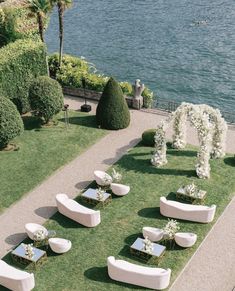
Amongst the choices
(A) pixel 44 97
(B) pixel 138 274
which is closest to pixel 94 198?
(B) pixel 138 274

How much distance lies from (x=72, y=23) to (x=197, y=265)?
54.8 metres

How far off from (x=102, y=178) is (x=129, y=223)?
4015 mm

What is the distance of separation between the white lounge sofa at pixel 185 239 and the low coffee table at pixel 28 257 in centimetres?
703

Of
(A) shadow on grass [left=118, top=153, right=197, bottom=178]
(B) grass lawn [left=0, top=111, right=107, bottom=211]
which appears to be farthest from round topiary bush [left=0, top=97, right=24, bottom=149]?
(A) shadow on grass [left=118, top=153, right=197, bottom=178]

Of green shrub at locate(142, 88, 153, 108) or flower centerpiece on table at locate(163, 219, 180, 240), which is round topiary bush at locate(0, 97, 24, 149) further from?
flower centerpiece on table at locate(163, 219, 180, 240)

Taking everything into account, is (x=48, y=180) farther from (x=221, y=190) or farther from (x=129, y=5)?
(x=129, y=5)

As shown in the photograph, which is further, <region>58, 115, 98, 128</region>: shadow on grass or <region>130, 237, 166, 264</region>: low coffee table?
<region>58, 115, 98, 128</region>: shadow on grass

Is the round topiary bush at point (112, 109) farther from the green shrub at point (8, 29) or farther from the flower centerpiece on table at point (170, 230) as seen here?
the flower centerpiece on table at point (170, 230)

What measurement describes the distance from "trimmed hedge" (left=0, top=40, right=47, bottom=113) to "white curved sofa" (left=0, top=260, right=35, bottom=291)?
17300 millimetres

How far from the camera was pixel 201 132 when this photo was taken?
31.8m

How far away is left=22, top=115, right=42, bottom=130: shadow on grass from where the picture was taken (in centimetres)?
3991

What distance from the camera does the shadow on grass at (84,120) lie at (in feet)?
132

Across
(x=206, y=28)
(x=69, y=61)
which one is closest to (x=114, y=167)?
(x=69, y=61)

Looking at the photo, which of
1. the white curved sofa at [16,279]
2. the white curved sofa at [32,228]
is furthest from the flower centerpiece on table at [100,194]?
the white curved sofa at [16,279]
